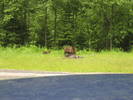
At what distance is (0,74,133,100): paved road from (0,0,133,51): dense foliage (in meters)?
18.5

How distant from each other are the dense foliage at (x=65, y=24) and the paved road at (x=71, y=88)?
1853 cm

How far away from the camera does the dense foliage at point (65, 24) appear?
29.8 meters

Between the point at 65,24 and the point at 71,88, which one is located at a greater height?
the point at 65,24

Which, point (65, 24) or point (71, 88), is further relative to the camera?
point (65, 24)

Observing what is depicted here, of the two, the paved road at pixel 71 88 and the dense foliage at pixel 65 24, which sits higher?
the dense foliage at pixel 65 24

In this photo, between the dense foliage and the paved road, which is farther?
the dense foliage

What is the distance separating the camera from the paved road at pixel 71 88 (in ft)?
28.0

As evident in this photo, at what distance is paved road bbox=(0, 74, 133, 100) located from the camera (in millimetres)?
8547

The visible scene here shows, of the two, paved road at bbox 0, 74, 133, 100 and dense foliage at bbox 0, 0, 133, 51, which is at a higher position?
dense foliage at bbox 0, 0, 133, 51

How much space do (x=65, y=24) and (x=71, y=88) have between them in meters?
24.4

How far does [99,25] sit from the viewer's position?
104ft

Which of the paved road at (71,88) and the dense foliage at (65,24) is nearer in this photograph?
the paved road at (71,88)

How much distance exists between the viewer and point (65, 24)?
33656mm

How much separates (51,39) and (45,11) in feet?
13.2
